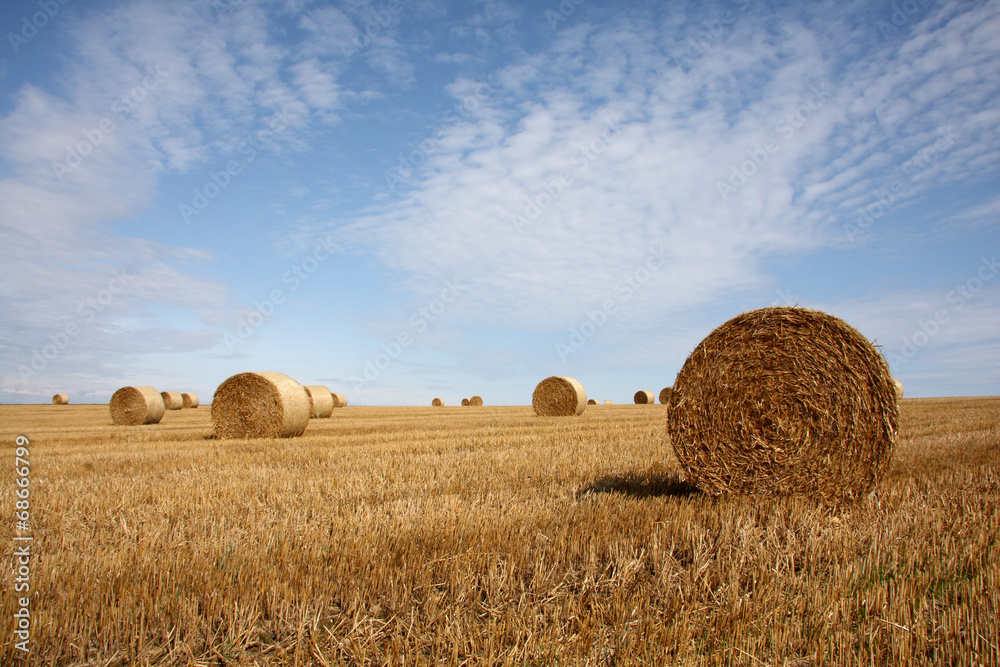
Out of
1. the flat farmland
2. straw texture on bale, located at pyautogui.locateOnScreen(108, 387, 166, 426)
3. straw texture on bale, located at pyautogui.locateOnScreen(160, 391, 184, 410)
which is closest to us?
the flat farmland

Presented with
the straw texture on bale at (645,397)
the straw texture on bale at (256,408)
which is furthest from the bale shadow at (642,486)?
the straw texture on bale at (645,397)

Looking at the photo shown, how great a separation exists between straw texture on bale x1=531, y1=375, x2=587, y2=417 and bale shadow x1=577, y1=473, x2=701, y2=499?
45.1ft

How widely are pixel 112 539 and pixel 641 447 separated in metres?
6.91

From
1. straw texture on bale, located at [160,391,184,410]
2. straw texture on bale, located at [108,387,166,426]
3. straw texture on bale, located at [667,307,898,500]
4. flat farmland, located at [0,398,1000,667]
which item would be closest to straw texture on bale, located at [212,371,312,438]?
flat farmland, located at [0,398,1000,667]

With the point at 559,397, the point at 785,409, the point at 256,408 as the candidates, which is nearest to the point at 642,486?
the point at 785,409

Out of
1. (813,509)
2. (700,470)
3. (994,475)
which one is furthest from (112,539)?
(994,475)

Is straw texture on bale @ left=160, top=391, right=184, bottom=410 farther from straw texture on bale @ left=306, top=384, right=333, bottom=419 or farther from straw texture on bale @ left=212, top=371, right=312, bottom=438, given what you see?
straw texture on bale @ left=212, top=371, right=312, bottom=438

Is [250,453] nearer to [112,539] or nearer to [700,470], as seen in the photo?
[112,539]

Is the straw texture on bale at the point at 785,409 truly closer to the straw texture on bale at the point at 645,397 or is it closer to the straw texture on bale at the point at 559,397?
the straw texture on bale at the point at 559,397

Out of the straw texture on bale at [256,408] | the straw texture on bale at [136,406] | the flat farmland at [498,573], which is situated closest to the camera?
the flat farmland at [498,573]

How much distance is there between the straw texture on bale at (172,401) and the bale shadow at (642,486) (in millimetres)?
33408

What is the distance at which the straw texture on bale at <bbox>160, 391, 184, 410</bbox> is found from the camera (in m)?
32.6

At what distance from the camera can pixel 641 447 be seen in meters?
8.70

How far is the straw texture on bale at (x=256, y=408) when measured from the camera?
12.2 metres
